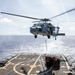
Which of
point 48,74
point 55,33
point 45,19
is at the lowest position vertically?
point 48,74

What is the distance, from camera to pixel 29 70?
4369cm

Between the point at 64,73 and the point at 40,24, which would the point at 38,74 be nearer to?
the point at 64,73

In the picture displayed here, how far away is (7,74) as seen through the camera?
131ft

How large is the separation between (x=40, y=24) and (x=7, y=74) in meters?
14.4

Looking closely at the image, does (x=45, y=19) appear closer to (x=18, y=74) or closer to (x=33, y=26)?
(x=33, y=26)

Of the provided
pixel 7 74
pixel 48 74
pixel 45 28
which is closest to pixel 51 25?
pixel 45 28

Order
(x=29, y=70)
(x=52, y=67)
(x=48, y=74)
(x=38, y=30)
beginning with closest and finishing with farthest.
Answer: (x=38, y=30) < (x=48, y=74) < (x=29, y=70) < (x=52, y=67)

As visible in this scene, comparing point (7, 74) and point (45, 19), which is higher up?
point (45, 19)

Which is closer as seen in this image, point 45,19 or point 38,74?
point 45,19

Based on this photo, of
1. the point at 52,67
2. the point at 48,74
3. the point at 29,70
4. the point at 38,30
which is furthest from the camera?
the point at 52,67

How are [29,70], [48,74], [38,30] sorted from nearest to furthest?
[38,30], [48,74], [29,70]

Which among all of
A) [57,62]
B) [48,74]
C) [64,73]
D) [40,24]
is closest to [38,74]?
[48,74]

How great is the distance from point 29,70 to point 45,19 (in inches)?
617

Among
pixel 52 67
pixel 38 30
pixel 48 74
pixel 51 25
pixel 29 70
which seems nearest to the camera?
pixel 38 30
